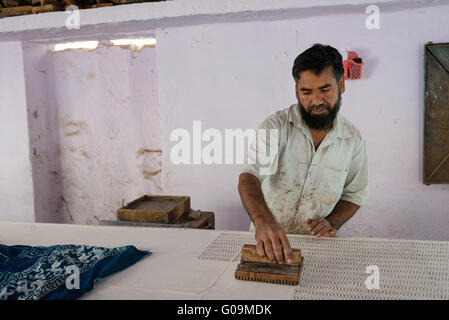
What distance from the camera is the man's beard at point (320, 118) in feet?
8.27

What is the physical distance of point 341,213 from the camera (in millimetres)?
2680

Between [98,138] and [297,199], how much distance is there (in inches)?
147

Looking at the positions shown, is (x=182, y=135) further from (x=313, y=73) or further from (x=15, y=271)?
(x=15, y=271)

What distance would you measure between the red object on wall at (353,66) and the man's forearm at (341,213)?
180 cm

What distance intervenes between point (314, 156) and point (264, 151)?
0.34 meters

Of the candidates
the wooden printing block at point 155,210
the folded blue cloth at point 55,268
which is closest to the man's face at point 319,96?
the folded blue cloth at point 55,268

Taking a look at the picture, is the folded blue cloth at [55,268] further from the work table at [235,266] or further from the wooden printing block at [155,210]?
the wooden printing block at [155,210]

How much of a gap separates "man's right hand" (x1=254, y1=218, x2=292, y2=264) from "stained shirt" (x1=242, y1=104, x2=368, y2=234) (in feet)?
2.48

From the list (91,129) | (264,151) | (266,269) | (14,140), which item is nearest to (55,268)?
(266,269)

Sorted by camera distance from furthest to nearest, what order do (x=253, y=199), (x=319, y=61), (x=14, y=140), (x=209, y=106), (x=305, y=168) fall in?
1. (x=14, y=140)
2. (x=209, y=106)
3. (x=305, y=168)
4. (x=319, y=61)
5. (x=253, y=199)

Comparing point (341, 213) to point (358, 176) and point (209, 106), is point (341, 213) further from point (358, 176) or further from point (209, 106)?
point (209, 106)

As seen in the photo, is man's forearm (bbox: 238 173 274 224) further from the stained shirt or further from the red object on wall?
the red object on wall

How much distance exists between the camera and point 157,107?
5273 millimetres
